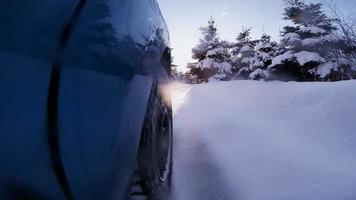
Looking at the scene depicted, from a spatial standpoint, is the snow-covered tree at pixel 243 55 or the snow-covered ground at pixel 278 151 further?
the snow-covered tree at pixel 243 55

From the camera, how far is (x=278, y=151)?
2.33 meters

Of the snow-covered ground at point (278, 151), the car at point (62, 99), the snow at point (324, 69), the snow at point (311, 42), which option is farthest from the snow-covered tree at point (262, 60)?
the car at point (62, 99)

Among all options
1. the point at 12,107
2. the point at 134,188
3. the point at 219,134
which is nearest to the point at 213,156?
the point at 219,134

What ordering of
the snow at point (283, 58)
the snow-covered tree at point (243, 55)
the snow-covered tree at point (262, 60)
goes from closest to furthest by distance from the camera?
the snow at point (283, 58) → the snow-covered tree at point (262, 60) → the snow-covered tree at point (243, 55)

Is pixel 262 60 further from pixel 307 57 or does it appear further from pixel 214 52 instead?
pixel 307 57

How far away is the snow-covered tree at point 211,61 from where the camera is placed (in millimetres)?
26688

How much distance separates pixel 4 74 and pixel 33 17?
127mm

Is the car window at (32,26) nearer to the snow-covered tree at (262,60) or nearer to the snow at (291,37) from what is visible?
the snow at (291,37)

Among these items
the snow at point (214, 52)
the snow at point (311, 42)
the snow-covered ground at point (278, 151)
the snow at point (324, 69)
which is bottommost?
the snow-covered ground at point (278, 151)

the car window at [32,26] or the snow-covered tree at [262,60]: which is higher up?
the snow-covered tree at [262,60]

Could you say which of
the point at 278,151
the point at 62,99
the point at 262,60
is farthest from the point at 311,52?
the point at 62,99

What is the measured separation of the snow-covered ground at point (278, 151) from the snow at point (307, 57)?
1384 cm

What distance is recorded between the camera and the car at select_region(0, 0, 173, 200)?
70 centimetres

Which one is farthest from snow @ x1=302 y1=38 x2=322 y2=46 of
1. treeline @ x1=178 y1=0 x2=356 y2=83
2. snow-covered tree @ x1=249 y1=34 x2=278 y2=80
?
snow-covered tree @ x1=249 y1=34 x2=278 y2=80
